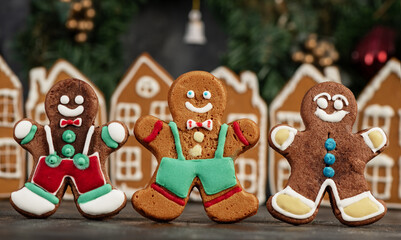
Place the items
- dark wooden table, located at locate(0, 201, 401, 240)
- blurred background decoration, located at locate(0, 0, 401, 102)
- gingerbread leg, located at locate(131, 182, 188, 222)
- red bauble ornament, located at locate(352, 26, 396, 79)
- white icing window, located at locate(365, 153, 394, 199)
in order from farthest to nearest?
blurred background decoration, located at locate(0, 0, 401, 102)
red bauble ornament, located at locate(352, 26, 396, 79)
white icing window, located at locate(365, 153, 394, 199)
gingerbread leg, located at locate(131, 182, 188, 222)
dark wooden table, located at locate(0, 201, 401, 240)

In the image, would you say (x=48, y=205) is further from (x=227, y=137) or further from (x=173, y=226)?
(x=227, y=137)

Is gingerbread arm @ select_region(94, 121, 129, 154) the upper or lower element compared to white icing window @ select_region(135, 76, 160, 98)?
lower

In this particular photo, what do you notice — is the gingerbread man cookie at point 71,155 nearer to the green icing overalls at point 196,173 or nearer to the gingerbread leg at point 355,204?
the green icing overalls at point 196,173

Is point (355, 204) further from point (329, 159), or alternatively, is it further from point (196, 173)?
point (196, 173)

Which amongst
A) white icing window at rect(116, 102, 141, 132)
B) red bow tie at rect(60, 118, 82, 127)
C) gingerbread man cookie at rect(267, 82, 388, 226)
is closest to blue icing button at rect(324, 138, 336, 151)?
gingerbread man cookie at rect(267, 82, 388, 226)

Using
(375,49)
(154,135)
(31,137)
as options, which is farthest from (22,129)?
(375,49)

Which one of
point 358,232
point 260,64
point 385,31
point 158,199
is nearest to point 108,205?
point 158,199

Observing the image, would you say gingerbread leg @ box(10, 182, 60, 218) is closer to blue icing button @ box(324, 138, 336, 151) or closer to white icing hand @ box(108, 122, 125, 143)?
white icing hand @ box(108, 122, 125, 143)
